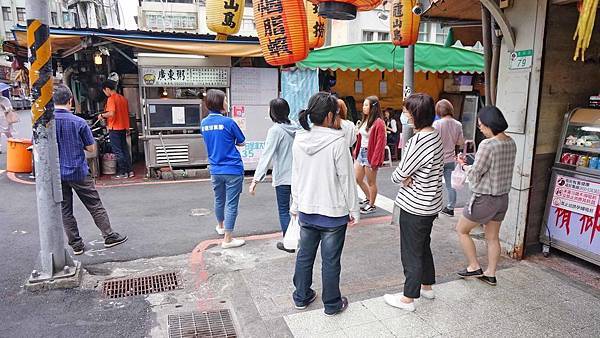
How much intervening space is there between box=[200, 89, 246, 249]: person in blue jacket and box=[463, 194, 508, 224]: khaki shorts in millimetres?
2680

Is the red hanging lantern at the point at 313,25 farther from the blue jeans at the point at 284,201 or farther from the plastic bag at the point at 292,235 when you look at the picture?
the plastic bag at the point at 292,235

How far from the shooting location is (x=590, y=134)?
4301mm

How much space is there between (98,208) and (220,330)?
8.56ft

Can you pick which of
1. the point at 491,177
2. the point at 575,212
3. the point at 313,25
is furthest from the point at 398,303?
the point at 313,25

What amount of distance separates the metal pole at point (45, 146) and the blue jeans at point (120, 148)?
17.4 ft

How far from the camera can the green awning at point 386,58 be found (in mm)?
9852

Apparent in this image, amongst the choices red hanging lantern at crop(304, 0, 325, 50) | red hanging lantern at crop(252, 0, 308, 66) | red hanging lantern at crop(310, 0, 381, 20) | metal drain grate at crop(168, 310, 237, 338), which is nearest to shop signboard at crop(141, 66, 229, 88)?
red hanging lantern at crop(304, 0, 325, 50)

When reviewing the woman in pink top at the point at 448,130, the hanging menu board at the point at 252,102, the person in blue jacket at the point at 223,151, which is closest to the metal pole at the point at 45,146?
the person in blue jacket at the point at 223,151

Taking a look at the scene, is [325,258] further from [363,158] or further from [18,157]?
[18,157]

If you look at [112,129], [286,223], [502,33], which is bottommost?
[286,223]

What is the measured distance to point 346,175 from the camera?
130 inches

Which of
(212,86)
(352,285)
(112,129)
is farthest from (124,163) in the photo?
(352,285)

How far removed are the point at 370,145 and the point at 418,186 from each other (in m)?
2.92

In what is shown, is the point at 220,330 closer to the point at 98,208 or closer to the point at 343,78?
the point at 98,208
